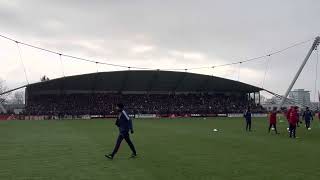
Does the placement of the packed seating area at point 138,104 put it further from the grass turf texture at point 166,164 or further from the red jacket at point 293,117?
the grass turf texture at point 166,164

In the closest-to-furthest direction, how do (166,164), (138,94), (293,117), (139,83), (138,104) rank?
(166,164) < (293,117) < (139,83) < (138,104) < (138,94)

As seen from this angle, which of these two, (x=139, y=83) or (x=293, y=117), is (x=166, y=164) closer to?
(x=293, y=117)

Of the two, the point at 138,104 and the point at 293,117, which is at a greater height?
the point at 138,104

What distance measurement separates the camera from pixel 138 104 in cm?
9012

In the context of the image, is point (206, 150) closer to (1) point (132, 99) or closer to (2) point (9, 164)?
(2) point (9, 164)

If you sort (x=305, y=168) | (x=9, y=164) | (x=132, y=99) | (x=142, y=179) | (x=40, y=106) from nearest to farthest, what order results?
(x=142, y=179)
(x=305, y=168)
(x=9, y=164)
(x=40, y=106)
(x=132, y=99)

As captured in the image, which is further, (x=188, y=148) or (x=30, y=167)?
(x=188, y=148)

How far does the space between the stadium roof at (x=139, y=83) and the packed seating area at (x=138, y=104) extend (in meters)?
1.42

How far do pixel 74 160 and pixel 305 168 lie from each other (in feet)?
24.9

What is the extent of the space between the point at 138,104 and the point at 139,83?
4.24 meters

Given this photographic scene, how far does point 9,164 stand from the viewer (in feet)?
48.2

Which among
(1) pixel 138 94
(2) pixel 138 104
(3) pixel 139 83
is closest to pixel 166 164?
(3) pixel 139 83

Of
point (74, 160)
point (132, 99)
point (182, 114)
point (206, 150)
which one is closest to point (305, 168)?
point (206, 150)

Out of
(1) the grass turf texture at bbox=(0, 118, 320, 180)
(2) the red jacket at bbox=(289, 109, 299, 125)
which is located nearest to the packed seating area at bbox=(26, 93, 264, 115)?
(2) the red jacket at bbox=(289, 109, 299, 125)
